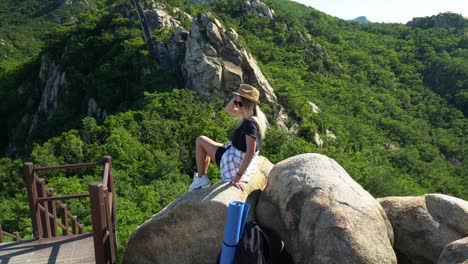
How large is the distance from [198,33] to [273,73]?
11996 mm

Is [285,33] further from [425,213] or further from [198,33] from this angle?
[425,213]

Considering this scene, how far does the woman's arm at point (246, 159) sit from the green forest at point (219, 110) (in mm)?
3612

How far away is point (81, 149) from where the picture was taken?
18719 millimetres

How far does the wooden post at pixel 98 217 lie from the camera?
4961 millimetres

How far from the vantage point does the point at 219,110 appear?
2419 centimetres

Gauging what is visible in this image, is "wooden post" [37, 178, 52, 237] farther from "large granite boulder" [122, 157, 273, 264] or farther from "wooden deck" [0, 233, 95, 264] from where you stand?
"large granite boulder" [122, 157, 273, 264]

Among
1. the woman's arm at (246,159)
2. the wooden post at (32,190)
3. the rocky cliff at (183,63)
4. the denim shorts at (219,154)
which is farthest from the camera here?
the rocky cliff at (183,63)

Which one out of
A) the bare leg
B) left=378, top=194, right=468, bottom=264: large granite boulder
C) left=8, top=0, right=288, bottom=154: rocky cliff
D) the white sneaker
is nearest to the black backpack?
the white sneaker

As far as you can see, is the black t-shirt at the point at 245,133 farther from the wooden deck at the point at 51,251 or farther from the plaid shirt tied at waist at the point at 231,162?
the wooden deck at the point at 51,251

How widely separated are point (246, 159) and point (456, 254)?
288 cm

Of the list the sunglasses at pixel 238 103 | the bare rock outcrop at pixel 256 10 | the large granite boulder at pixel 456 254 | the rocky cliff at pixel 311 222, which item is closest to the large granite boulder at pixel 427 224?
the rocky cliff at pixel 311 222

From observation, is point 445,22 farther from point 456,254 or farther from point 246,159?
point 456,254

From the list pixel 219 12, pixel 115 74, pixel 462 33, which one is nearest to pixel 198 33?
pixel 115 74

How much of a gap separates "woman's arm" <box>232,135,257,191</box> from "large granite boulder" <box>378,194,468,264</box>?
2493mm
